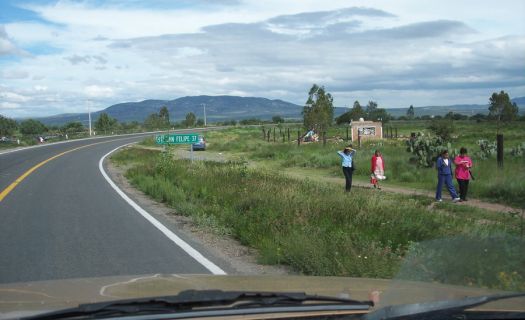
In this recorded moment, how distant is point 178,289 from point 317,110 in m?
46.8

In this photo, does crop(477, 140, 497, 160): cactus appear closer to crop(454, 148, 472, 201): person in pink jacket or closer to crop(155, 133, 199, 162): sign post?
crop(454, 148, 472, 201): person in pink jacket

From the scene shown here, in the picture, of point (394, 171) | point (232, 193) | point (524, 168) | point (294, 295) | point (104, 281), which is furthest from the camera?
point (394, 171)

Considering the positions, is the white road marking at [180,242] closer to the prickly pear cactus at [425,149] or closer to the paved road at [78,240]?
the paved road at [78,240]

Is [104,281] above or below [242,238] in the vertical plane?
above

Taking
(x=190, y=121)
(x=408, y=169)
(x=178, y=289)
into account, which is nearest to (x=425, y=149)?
(x=408, y=169)

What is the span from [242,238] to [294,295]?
660 cm

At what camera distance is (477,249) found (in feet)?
23.0

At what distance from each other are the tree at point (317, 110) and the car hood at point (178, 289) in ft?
150

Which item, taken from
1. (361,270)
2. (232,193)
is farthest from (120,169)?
(361,270)

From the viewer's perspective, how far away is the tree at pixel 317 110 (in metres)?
50.2

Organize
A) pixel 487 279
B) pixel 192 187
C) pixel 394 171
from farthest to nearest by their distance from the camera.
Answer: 1. pixel 394 171
2. pixel 192 187
3. pixel 487 279

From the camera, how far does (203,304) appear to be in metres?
3.38

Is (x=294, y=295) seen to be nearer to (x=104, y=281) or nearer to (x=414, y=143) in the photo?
(x=104, y=281)

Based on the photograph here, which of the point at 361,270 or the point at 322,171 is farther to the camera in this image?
the point at 322,171
